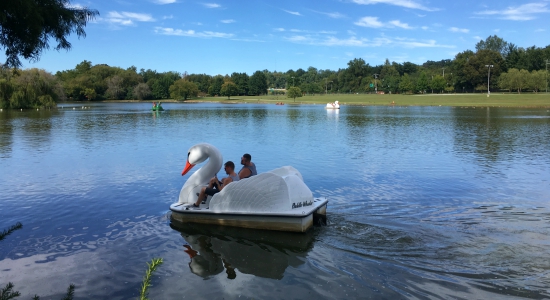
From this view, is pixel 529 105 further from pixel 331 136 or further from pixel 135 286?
pixel 135 286

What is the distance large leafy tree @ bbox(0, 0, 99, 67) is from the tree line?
254ft

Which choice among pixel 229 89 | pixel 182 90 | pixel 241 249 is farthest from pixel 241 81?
pixel 241 249

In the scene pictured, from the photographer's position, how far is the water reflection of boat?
25.6 feet

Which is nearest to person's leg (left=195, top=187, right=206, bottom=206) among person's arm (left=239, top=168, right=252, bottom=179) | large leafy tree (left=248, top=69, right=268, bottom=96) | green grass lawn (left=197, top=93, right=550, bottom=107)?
person's arm (left=239, top=168, right=252, bottom=179)

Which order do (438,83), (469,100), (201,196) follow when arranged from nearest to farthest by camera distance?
(201,196), (469,100), (438,83)

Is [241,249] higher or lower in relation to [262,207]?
lower

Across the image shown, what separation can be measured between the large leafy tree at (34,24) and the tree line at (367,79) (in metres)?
77.4

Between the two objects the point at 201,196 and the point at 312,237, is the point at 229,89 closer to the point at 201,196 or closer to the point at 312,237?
the point at 201,196

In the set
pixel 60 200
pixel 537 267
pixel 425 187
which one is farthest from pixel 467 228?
pixel 60 200

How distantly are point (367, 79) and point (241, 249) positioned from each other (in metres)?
148

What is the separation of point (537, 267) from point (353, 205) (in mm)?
4788

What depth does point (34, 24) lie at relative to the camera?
5.90 m

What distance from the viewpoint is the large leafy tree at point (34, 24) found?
5652 mm

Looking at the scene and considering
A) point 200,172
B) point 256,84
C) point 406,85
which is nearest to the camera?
point 200,172
